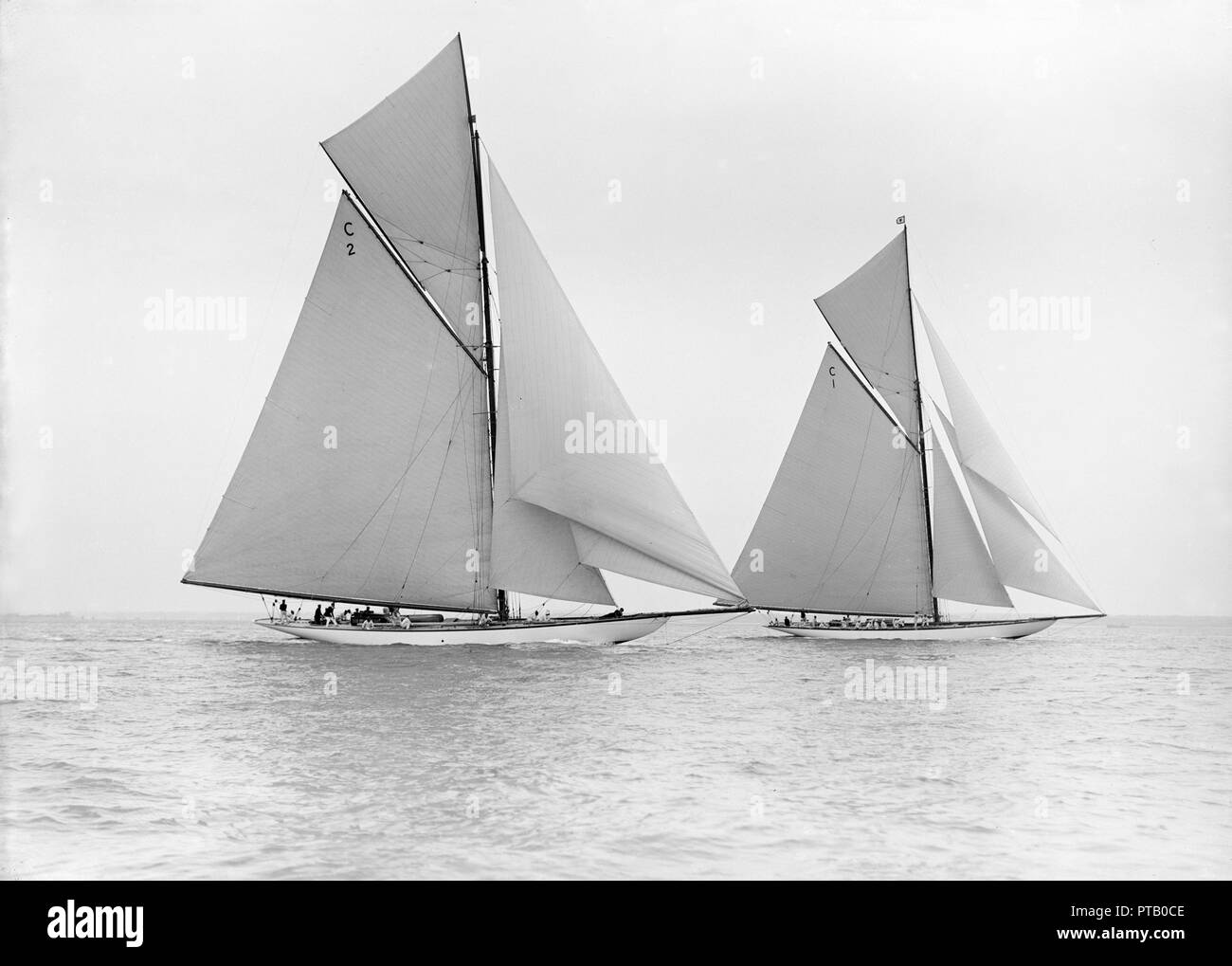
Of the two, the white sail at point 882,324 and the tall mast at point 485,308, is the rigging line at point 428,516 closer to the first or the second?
the tall mast at point 485,308

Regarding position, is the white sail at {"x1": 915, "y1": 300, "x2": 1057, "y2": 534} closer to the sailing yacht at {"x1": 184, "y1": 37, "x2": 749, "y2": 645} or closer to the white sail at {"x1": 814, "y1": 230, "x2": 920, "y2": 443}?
the white sail at {"x1": 814, "y1": 230, "x2": 920, "y2": 443}

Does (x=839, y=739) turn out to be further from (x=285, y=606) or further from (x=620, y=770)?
(x=285, y=606)

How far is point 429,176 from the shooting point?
134 feet

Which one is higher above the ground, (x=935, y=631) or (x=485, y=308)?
(x=485, y=308)

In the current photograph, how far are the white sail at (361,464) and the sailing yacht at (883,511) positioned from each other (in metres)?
16.6

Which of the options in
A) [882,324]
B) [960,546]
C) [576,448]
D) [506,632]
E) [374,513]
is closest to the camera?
[576,448]

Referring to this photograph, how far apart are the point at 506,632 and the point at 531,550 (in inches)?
143

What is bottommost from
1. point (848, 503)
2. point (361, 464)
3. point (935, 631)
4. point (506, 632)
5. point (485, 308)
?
point (935, 631)

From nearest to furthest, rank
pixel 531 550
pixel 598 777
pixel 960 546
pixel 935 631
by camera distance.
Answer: pixel 598 777, pixel 531 550, pixel 960 546, pixel 935 631

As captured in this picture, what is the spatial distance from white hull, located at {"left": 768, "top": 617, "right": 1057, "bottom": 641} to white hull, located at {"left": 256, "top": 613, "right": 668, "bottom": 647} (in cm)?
1682

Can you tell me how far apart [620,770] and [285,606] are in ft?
93.2

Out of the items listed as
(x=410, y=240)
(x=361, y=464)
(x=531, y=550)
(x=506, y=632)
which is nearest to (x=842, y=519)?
(x=506, y=632)

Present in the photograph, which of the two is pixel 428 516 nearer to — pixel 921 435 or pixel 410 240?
pixel 410 240
